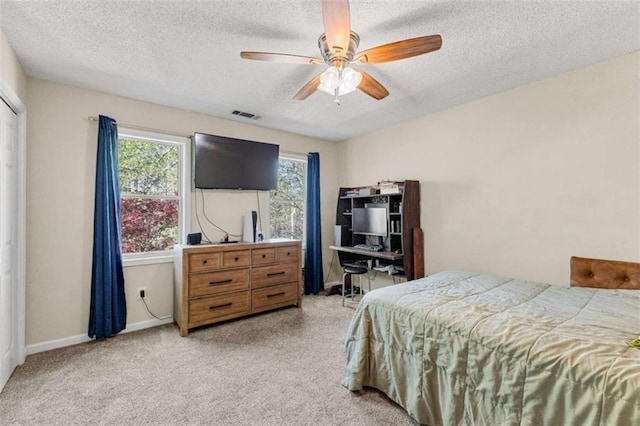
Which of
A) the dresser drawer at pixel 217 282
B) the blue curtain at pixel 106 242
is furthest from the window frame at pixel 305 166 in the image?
the blue curtain at pixel 106 242

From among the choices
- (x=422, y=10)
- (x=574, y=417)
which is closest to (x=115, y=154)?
(x=422, y=10)

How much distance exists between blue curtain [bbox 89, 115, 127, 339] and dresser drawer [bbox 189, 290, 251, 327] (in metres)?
0.73

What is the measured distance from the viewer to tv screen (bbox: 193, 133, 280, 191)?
3344mm

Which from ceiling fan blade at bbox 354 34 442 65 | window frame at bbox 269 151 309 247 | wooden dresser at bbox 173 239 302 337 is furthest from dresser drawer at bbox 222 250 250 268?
ceiling fan blade at bbox 354 34 442 65

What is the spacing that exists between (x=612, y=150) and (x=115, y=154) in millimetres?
4385

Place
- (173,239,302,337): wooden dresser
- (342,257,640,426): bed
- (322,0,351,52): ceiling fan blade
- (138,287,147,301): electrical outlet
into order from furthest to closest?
1. (138,287,147,301): electrical outlet
2. (173,239,302,337): wooden dresser
3. (322,0,351,52): ceiling fan blade
4. (342,257,640,426): bed

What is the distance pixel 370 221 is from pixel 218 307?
7.25 feet

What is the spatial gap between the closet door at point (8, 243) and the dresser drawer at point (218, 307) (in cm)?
128

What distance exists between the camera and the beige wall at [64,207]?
2.55 m

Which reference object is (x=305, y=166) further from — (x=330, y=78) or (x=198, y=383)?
(x=198, y=383)

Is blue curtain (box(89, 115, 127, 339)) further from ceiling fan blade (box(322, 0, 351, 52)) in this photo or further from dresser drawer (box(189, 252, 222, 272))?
ceiling fan blade (box(322, 0, 351, 52))

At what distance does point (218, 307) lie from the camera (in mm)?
3070

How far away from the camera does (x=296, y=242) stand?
12.1 feet

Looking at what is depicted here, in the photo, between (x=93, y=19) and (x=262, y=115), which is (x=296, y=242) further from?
(x=93, y=19)
